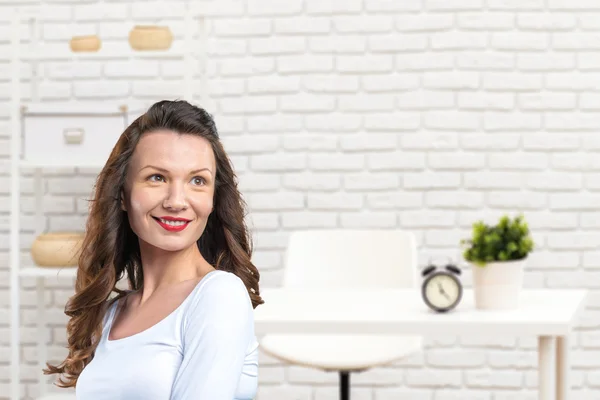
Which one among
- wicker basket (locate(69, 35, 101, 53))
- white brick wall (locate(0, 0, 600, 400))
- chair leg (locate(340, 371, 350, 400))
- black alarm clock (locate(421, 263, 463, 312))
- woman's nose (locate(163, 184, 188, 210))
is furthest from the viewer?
white brick wall (locate(0, 0, 600, 400))

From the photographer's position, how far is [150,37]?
10.3 ft

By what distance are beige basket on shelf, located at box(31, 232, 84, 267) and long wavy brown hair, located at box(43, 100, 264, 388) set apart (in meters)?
1.92

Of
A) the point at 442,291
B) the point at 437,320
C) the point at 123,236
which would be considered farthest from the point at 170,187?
the point at 442,291

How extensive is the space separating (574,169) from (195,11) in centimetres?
144

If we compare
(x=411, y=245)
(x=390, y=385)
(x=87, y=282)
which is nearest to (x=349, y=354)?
(x=411, y=245)

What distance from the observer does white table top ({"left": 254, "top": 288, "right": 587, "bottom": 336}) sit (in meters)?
1.90

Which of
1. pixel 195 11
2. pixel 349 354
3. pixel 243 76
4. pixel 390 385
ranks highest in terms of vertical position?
pixel 195 11

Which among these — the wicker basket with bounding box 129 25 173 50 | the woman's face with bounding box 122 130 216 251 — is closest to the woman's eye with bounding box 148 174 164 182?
the woman's face with bounding box 122 130 216 251

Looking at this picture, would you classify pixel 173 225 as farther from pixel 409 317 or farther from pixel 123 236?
pixel 409 317

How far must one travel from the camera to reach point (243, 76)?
342cm

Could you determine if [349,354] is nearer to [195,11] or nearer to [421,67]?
[421,67]

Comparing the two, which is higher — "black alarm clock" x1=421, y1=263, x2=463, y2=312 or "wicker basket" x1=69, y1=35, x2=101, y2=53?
"wicker basket" x1=69, y1=35, x2=101, y2=53

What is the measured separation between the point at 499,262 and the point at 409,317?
0.26m

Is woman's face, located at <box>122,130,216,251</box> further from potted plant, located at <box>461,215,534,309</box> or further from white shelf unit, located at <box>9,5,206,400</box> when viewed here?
white shelf unit, located at <box>9,5,206,400</box>
